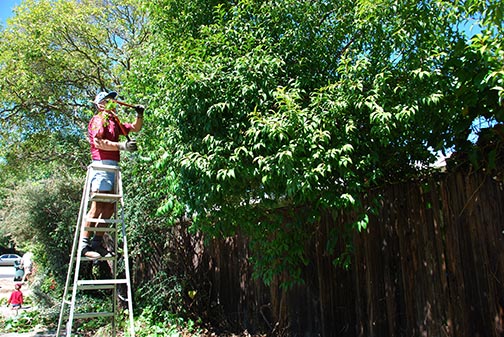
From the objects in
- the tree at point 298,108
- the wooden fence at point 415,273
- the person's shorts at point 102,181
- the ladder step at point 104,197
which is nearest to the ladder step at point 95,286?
the ladder step at point 104,197

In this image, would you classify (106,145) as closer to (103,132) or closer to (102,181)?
(103,132)

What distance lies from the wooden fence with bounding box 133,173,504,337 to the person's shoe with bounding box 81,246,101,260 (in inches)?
112

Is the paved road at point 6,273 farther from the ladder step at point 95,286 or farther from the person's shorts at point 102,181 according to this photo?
the person's shorts at point 102,181

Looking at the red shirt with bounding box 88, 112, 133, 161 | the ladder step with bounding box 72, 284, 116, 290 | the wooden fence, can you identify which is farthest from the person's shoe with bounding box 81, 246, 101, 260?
the wooden fence

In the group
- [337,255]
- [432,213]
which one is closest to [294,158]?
[432,213]

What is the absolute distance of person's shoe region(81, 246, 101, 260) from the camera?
4879mm

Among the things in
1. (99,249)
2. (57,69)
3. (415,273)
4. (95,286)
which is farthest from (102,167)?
(57,69)

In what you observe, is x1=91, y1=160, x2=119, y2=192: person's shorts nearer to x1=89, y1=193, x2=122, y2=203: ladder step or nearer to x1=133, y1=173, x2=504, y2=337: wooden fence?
x1=89, y1=193, x2=122, y2=203: ladder step

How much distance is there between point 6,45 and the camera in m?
11.5

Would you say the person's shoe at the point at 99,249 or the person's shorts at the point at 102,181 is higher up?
the person's shorts at the point at 102,181

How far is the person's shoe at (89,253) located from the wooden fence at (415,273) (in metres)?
2.85

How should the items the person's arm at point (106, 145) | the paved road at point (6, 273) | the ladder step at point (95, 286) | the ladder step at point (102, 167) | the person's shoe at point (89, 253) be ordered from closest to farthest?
1. the ladder step at point (95, 286)
2. the person's shoe at point (89, 253)
3. the ladder step at point (102, 167)
4. the person's arm at point (106, 145)
5. the paved road at point (6, 273)

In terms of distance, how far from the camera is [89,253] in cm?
488

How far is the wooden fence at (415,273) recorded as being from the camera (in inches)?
173
